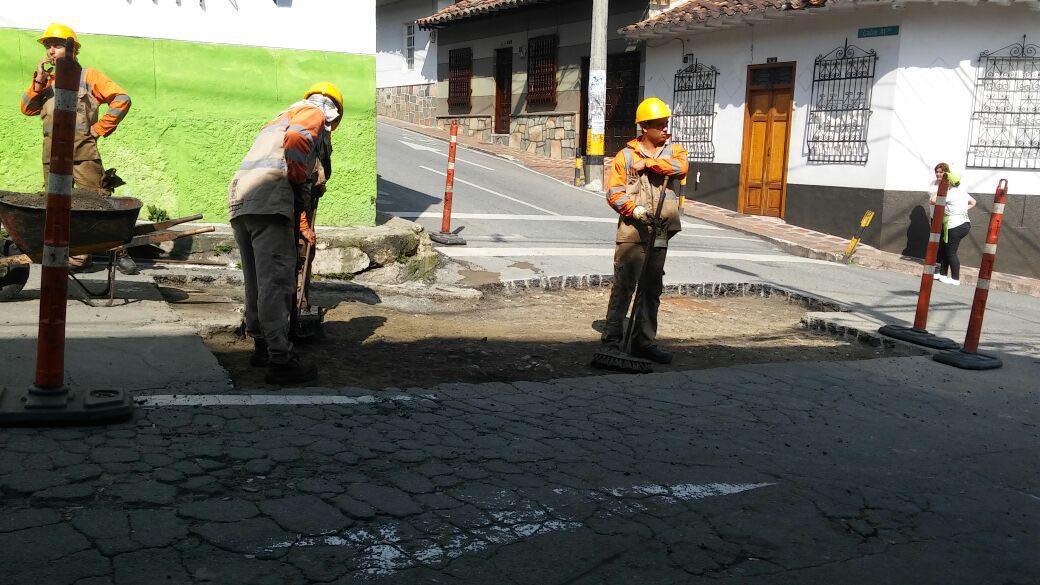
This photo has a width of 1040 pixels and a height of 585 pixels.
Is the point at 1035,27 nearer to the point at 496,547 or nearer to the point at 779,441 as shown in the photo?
the point at 779,441

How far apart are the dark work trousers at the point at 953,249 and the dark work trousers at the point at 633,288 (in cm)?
788

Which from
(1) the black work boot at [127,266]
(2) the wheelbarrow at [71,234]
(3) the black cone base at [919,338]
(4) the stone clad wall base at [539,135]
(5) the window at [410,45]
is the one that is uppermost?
(5) the window at [410,45]

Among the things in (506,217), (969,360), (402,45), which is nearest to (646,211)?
(969,360)

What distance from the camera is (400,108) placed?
108 feet

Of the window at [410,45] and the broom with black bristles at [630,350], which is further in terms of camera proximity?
the window at [410,45]

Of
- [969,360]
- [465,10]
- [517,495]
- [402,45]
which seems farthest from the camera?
[402,45]

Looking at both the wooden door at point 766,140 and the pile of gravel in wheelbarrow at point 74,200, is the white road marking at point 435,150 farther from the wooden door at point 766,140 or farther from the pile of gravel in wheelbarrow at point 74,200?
the pile of gravel in wheelbarrow at point 74,200

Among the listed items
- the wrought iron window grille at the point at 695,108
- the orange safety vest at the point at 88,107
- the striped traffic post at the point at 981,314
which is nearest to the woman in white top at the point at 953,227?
the wrought iron window grille at the point at 695,108

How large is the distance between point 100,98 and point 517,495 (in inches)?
231

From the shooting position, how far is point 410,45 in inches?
1245

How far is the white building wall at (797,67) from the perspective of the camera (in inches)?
587

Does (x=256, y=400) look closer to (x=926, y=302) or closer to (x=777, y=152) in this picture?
(x=926, y=302)

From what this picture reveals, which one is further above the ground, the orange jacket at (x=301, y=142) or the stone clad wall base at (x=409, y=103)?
the stone clad wall base at (x=409, y=103)

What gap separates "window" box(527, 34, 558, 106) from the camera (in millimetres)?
24672
